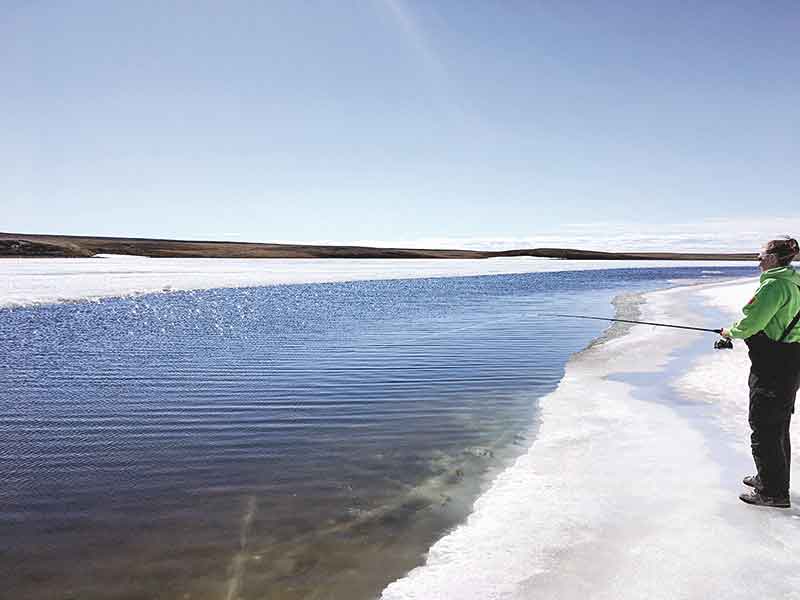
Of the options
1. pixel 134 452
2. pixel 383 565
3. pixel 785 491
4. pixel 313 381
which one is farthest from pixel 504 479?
pixel 313 381

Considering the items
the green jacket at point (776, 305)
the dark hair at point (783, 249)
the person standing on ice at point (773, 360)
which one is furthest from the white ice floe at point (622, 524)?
the dark hair at point (783, 249)

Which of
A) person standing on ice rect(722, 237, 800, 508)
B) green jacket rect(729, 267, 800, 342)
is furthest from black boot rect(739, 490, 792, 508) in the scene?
green jacket rect(729, 267, 800, 342)

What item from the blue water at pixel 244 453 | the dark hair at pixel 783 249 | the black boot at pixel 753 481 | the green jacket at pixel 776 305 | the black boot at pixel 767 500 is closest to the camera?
the blue water at pixel 244 453

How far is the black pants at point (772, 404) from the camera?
181 inches

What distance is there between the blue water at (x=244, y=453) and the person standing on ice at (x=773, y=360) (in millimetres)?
2331

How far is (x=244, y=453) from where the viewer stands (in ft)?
21.4

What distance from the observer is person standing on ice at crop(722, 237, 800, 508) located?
446 centimetres

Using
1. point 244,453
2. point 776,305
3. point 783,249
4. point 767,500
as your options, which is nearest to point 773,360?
point 776,305

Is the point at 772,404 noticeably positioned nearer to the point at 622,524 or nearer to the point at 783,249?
the point at 783,249

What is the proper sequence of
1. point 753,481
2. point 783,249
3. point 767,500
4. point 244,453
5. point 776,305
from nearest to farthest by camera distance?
point 776,305 → point 783,249 → point 767,500 → point 753,481 → point 244,453

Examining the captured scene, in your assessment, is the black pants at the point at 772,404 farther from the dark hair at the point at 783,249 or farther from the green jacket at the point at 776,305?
the dark hair at the point at 783,249

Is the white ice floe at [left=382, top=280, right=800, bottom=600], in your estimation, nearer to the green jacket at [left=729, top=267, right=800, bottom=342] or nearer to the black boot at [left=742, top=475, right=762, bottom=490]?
the black boot at [left=742, top=475, right=762, bottom=490]

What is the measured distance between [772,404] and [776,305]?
78 centimetres

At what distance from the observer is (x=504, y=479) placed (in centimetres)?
566
